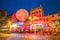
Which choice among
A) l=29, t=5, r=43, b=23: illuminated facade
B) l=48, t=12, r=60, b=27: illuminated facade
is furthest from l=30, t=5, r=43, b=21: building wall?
l=48, t=12, r=60, b=27: illuminated facade

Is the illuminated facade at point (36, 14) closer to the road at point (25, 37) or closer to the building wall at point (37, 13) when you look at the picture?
the building wall at point (37, 13)

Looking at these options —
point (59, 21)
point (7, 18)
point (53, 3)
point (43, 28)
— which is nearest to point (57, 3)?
point (53, 3)

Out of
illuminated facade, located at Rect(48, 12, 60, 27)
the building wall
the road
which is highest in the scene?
the building wall

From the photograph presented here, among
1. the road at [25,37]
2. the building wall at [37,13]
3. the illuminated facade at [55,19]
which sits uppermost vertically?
the building wall at [37,13]

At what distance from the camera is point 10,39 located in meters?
1.66

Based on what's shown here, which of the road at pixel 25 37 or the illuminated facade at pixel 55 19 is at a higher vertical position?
the illuminated facade at pixel 55 19

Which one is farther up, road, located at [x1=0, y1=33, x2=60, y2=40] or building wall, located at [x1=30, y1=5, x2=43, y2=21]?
building wall, located at [x1=30, y1=5, x2=43, y2=21]

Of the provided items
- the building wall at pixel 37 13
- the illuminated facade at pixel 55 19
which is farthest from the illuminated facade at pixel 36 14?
the illuminated facade at pixel 55 19

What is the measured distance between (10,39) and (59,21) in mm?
610

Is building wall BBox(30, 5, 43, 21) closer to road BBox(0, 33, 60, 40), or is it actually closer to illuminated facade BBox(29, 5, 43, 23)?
illuminated facade BBox(29, 5, 43, 23)

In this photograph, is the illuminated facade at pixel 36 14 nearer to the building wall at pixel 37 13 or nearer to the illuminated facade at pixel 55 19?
the building wall at pixel 37 13

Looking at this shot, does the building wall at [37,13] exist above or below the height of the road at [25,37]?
above

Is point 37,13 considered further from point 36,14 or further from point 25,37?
point 25,37

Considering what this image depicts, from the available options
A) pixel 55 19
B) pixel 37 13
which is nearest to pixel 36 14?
pixel 37 13
